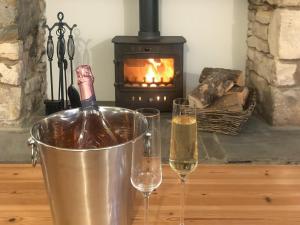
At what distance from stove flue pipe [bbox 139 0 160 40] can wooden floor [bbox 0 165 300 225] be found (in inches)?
84.4

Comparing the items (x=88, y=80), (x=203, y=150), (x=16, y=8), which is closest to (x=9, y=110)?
(x=16, y=8)

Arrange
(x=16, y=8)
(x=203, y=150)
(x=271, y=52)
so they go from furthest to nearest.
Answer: (x=271, y=52)
(x=16, y=8)
(x=203, y=150)

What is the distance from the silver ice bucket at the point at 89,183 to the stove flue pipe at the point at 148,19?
2.43 meters

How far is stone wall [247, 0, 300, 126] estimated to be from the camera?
2814 millimetres

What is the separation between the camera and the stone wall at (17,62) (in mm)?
2799

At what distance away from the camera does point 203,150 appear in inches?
102

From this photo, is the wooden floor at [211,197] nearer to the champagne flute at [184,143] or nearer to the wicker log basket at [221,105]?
the champagne flute at [184,143]

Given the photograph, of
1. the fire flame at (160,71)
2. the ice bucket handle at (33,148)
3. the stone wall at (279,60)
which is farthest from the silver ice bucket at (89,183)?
the fire flame at (160,71)

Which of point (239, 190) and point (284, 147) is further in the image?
point (284, 147)

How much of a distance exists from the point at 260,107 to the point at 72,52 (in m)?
1.44

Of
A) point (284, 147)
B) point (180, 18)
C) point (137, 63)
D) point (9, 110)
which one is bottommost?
point (284, 147)

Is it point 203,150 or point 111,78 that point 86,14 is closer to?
point 111,78

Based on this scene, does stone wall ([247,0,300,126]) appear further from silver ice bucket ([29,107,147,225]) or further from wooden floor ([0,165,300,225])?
silver ice bucket ([29,107,147,225])

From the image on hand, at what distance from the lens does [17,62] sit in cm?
284
